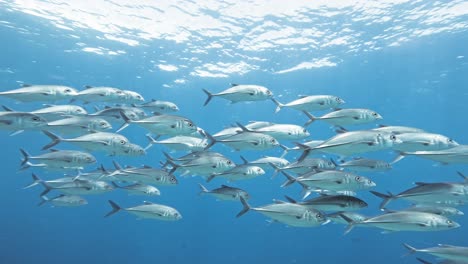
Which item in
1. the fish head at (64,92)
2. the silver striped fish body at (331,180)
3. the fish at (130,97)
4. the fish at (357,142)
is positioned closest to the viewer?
the fish at (357,142)

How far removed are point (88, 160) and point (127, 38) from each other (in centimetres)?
1754

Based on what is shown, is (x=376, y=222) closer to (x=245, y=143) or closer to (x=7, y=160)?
(x=245, y=143)

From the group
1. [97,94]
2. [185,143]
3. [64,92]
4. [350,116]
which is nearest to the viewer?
[350,116]

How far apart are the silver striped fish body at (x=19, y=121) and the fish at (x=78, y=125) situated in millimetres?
225

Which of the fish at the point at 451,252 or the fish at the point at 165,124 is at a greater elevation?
the fish at the point at 165,124

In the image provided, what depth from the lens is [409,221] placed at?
5.64 meters

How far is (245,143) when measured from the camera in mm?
7371

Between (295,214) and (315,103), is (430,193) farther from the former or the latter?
(315,103)

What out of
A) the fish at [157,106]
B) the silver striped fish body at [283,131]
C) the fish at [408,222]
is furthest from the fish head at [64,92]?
the fish at [408,222]

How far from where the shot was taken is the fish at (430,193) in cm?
605

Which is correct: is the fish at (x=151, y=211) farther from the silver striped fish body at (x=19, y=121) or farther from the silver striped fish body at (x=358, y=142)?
the silver striped fish body at (x=358, y=142)

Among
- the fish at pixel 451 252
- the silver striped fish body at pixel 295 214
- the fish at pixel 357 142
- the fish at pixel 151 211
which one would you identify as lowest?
the fish at pixel 151 211

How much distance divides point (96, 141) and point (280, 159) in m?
4.39

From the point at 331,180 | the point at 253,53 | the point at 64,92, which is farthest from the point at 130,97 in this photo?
the point at 253,53
